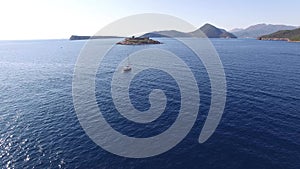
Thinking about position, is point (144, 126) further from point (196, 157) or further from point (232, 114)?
point (232, 114)

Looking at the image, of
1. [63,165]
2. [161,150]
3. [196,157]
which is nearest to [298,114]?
[196,157]

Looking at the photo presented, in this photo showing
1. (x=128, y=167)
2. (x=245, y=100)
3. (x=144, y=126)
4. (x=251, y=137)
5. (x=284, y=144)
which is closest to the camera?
(x=128, y=167)

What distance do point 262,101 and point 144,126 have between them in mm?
39167

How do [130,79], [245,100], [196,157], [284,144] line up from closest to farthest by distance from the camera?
[196,157] < [284,144] < [245,100] < [130,79]

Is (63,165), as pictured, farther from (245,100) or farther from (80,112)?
(245,100)

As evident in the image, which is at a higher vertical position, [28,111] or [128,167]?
[28,111]

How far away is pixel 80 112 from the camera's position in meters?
62.8

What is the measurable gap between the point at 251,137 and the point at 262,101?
956 inches

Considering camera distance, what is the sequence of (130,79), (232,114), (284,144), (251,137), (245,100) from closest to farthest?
(284,144) < (251,137) < (232,114) < (245,100) < (130,79)

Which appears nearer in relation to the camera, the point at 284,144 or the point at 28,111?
the point at 284,144

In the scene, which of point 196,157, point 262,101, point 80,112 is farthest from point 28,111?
point 262,101

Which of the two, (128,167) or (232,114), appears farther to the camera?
(232,114)

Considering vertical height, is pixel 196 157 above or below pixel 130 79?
below

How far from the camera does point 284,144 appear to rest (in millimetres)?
43656
